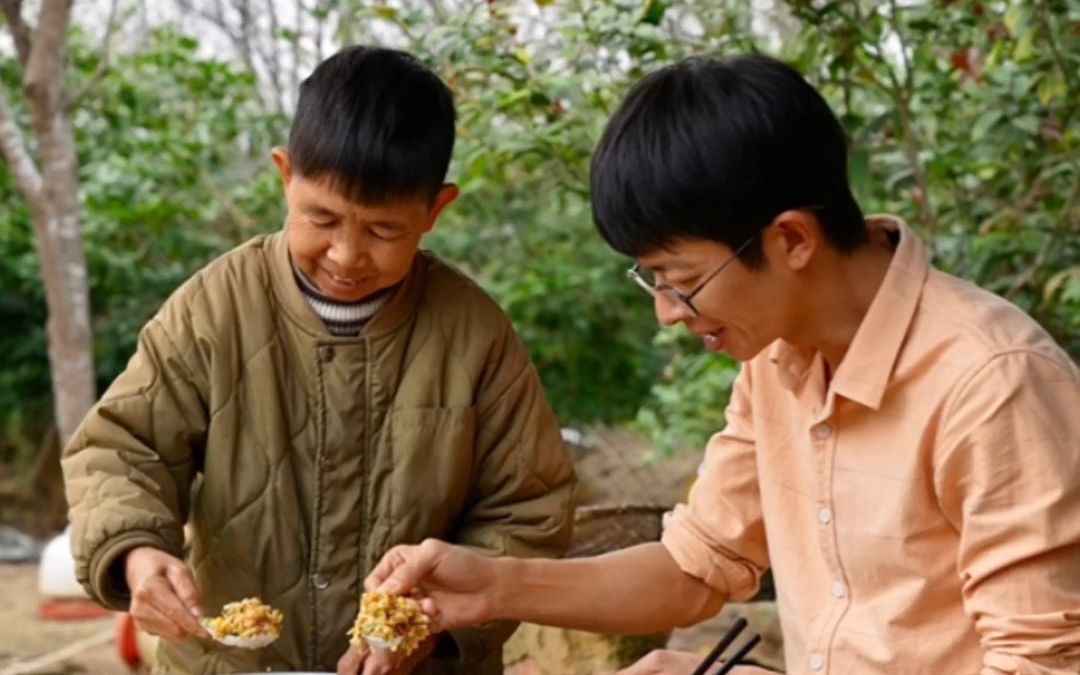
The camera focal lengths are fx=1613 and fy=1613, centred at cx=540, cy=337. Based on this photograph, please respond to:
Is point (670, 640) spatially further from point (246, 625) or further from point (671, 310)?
point (671, 310)

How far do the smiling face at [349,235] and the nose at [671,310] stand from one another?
18.6 inches

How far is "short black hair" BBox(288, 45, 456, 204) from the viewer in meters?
2.16

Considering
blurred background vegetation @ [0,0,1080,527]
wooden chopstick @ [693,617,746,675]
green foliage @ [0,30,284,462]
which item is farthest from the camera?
green foliage @ [0,30,284,462]

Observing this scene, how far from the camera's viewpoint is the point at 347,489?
223cm

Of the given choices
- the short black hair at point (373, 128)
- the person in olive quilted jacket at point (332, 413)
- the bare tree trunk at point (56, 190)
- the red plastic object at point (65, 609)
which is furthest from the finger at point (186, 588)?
the red plastic object at point (65, 609)

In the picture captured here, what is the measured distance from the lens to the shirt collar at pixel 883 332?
1.84 meters

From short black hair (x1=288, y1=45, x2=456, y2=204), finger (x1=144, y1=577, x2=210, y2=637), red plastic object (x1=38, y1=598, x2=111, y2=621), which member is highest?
short black hair (x1=288, y1=45, x2=456, y2=204)

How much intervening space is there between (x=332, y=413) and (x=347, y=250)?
24cm

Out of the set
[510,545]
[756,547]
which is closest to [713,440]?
[756,547]

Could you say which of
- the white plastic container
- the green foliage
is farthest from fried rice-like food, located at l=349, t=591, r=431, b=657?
the green foliage

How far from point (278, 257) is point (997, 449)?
107cm

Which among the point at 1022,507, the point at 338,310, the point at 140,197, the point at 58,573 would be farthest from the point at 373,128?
the point at 140,197

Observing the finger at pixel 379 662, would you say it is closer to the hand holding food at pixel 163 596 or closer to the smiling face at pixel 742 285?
the hand holding food at pixel 163 596

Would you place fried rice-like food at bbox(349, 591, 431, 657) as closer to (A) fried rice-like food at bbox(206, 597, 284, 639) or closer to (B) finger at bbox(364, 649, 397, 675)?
(B) finger at bbox(364, 649, 397, 675)
